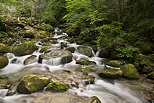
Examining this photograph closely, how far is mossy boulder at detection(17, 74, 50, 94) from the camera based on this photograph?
4.07 m

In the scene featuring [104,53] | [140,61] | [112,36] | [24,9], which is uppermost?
[24,9]

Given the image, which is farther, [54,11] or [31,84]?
[54,11]

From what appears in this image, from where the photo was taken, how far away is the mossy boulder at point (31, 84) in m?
4.07

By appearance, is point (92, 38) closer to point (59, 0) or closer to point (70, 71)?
point (70, 71)

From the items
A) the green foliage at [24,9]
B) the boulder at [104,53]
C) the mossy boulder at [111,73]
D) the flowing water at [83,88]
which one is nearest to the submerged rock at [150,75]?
the mossy boulder at [111,73]

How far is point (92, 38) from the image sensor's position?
10531 mm

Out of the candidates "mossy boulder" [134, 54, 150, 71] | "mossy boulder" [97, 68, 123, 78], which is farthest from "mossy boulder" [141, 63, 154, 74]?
"mossy boulder" [97, 68, 123, 78]

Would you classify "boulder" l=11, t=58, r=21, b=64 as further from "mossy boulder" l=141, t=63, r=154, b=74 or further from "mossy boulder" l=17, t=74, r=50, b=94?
"mossy boulder" l=141, t=63, r=154, b=74

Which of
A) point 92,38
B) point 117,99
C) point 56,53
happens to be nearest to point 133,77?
point 117,99

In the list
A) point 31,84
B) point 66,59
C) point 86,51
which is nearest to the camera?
point 31,84

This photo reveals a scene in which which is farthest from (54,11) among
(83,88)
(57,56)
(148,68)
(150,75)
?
(150,75)

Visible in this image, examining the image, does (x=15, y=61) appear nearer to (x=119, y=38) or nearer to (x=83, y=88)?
(x=83, y=88)

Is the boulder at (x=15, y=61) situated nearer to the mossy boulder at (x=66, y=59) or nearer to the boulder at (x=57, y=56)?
the boulder at (x=57, y=56)

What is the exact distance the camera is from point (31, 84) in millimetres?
4176
